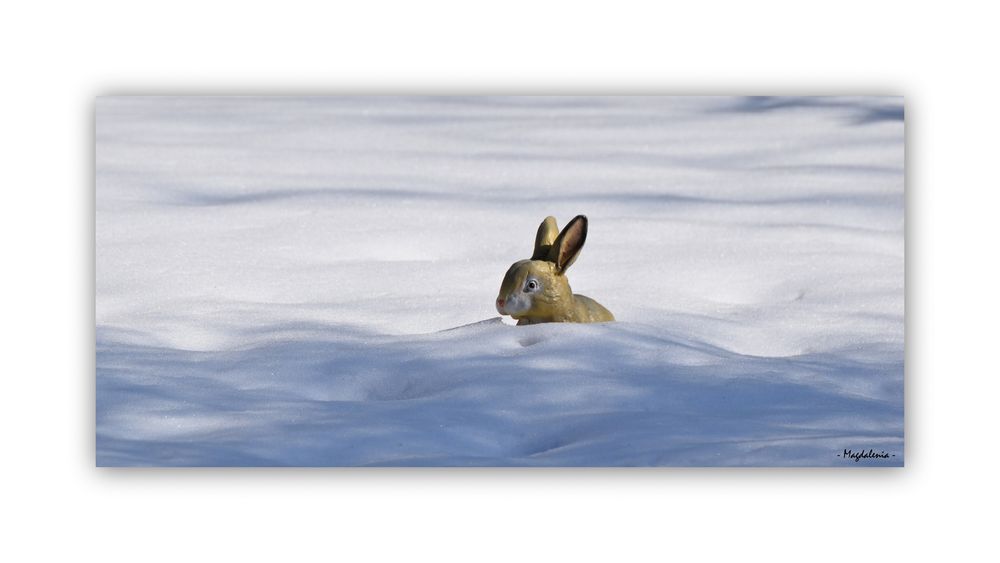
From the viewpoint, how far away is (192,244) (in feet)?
9.56

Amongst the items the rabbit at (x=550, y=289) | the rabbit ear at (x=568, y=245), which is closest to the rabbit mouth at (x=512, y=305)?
the rabbit at (x=550, y=289)

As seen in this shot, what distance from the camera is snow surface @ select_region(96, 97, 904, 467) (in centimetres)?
286

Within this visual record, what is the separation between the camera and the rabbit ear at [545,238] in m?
2.90

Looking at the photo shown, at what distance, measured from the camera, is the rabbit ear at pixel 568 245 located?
114 inches

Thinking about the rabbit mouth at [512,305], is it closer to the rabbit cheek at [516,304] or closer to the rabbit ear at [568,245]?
the rabbit cheek at [516,304]

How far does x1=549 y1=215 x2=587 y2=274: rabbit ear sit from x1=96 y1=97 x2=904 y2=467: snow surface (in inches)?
1.3

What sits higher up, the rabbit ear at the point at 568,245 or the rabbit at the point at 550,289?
the rabbit ear at the point at 568,245

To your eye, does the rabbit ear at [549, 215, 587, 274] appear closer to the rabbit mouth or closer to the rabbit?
the rabbit

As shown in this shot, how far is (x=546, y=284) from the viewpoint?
113 inches

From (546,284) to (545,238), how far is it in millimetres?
100

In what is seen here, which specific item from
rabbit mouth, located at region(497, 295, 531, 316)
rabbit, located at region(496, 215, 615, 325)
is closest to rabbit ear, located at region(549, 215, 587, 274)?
rabbit, located at region(496, 215, 615, 325)
